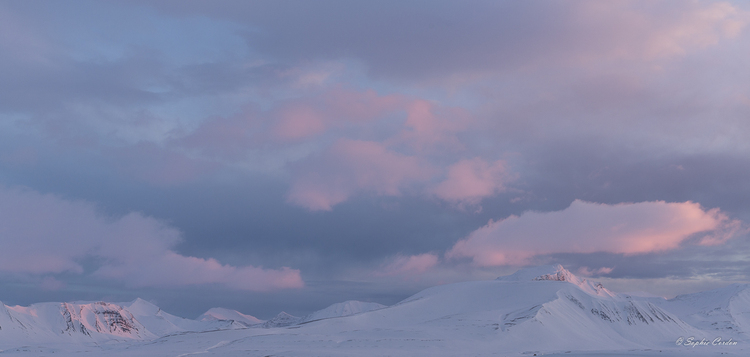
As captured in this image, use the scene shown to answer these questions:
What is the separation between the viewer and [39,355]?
19912cm

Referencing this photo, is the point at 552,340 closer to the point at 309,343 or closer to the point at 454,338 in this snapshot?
the point at 454,338

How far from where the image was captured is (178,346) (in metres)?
173

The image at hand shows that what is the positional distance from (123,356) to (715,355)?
153176 mm

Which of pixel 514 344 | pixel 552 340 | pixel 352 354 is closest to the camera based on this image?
pixel 352 354

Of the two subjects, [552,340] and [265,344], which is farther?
[552,340]

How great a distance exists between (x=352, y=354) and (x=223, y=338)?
58838 millimetres

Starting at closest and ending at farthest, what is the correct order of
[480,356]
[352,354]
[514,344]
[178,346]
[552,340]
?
[352,354]
[480,356]
[178,346]
[514,344]
[552,340]

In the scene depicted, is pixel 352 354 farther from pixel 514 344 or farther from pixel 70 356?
pixel 70 356

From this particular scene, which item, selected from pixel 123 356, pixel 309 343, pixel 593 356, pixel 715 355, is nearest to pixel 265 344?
pixel 309 343

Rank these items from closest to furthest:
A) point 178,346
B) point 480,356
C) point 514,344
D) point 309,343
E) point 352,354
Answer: point 352,354
point 480,356
point 309,343
point 178,346
point 514,344

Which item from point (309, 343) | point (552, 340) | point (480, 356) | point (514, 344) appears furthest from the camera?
point (552, 340)

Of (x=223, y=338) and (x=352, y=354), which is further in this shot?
(x=223, y=338)

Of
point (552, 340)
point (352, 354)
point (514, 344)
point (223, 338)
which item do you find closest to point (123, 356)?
point (223, 338)

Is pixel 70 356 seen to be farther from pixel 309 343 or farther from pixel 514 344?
pixel 514 344
